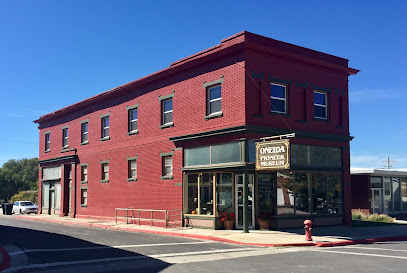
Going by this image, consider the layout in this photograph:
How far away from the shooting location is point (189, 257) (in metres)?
12.8

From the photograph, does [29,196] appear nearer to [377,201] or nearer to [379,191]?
[377,201]

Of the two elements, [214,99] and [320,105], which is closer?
[214,99]

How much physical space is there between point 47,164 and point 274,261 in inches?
1244

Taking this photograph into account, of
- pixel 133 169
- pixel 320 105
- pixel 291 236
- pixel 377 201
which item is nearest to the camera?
pixel 291 236

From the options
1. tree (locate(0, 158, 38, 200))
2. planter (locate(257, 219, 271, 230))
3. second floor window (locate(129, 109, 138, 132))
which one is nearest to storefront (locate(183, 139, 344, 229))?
planter (locate(257, 219, 271, 230))

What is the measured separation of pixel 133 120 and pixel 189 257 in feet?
53.6

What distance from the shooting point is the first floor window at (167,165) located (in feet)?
79.4

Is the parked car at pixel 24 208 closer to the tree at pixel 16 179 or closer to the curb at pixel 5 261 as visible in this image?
the curb at pixel 5 261

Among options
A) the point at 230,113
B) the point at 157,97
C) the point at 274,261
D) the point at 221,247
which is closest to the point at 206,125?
the point at 230,113

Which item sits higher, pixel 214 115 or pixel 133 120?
pixel 133 120

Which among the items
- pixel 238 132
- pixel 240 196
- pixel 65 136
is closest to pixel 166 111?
pixel 238 132

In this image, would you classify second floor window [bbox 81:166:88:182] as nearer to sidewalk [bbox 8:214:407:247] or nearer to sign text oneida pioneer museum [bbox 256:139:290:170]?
sidewalk [bbox 8:214:407:247]

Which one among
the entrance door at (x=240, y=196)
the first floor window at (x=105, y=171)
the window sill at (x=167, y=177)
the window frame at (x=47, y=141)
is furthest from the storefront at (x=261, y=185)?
the window frame at (x=47, y=141)

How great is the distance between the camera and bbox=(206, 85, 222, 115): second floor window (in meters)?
21.2
